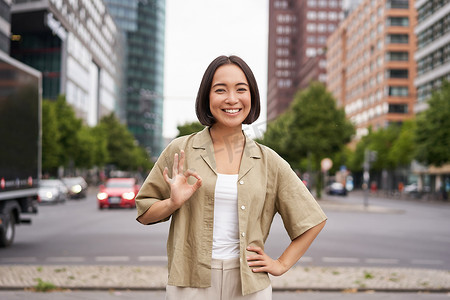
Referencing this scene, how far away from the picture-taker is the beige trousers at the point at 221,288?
105 inches

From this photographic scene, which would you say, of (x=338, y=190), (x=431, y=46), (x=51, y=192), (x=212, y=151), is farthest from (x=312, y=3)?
(x=212, y=151)

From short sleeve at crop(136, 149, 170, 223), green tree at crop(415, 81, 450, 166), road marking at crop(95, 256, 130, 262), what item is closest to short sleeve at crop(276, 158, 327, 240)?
short sleeve at crop(136, 149, 170, 223)

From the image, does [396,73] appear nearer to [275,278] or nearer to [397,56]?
[397,56]

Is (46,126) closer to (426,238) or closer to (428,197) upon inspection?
(428,197)

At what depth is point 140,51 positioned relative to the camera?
15462 centimetres

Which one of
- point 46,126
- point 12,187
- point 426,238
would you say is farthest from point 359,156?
point 12,187

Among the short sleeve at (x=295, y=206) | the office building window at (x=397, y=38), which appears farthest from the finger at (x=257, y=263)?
the office building window at (x=397, y=38)

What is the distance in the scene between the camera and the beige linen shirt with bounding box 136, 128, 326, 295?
104 inches

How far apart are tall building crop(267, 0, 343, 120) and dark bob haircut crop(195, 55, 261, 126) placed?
13753cm

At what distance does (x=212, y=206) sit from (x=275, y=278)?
242 inches

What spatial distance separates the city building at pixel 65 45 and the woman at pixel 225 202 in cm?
6052

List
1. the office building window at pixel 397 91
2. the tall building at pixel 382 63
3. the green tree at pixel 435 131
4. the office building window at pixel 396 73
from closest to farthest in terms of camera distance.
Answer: the green tree at pixel 435 131
the office building window at pixel 397 91
the tall building at pixel 382 63
the office building window at pixel 396 73

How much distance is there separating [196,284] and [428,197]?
5367cm

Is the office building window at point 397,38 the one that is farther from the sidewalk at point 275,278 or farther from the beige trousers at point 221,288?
the beige trousers at point 221,288
